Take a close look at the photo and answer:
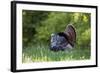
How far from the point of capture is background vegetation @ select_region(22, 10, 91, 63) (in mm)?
1882

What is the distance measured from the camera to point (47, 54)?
1.95 meters

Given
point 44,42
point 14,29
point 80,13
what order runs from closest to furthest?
point 14,29 < point 44,42 < point 80,13

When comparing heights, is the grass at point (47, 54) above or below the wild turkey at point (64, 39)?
below

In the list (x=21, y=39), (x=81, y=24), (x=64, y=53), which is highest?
(x=81, y=24)

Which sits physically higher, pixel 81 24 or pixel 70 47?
pixel 81 24

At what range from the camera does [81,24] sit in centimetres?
208

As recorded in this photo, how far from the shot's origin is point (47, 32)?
1944mm

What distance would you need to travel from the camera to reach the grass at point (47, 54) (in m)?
1.88

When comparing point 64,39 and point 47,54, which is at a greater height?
point 64,39

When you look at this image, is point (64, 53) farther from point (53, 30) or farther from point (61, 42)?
point (53, 30)

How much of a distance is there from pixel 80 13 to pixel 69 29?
18 centimetres

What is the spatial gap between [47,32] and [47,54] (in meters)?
0.18

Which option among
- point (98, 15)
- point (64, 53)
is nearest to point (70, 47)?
point (64, 53)

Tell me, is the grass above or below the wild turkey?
below
